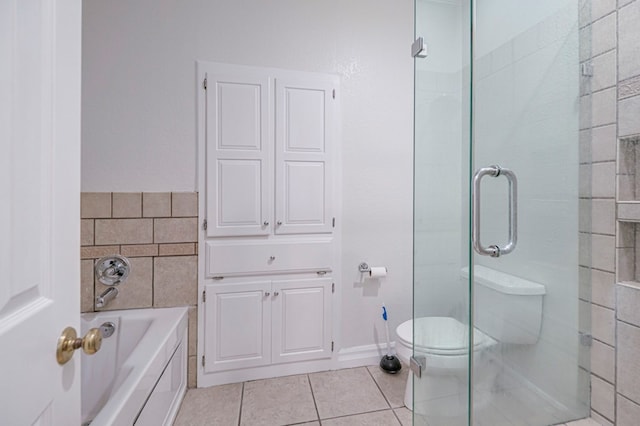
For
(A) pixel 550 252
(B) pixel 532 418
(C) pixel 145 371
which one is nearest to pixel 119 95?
(C) pixel 145 371

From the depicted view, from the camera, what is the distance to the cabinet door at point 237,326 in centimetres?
196

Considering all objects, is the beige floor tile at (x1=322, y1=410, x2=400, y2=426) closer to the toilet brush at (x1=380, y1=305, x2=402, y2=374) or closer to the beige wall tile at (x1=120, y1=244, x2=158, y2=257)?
the toilet brush at (x1=380, y1=305, x2=402, y2=374)

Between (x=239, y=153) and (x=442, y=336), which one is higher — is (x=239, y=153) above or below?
above

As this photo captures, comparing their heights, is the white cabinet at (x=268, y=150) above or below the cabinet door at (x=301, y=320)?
above

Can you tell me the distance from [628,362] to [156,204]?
246 centimetres

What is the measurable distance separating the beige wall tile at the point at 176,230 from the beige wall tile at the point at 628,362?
2187 mm

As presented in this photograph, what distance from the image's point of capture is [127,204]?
1876 mm

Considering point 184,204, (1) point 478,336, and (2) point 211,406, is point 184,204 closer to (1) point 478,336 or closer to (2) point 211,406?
(2) point 211,406

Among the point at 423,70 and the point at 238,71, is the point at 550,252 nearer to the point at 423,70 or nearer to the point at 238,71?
the point at 423,70

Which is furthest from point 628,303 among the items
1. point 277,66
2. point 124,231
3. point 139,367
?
point 124,231

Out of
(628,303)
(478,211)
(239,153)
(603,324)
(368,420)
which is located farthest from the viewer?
(239,153)

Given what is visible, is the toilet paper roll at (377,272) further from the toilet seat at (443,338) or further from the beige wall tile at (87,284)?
the beige wall tile at (87,284)

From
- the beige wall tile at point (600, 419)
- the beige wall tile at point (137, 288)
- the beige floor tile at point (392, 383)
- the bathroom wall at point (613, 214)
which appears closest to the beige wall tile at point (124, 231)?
the beige wall tile at point (137, 288)

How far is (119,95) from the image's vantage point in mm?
1865
